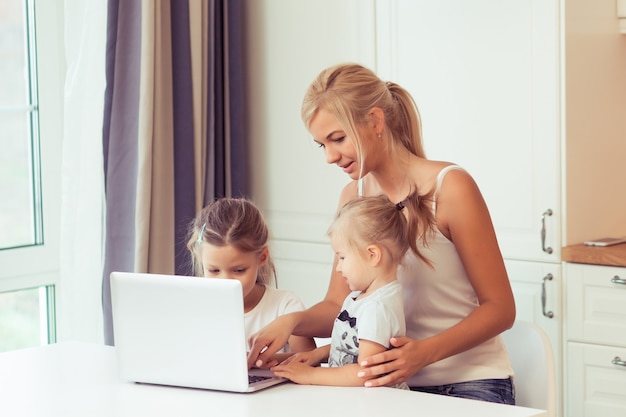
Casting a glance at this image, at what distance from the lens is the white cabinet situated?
8.48 ft

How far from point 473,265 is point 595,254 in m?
0.90

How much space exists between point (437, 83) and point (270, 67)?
0.63 meters

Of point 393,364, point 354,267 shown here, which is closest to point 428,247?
point 354,267

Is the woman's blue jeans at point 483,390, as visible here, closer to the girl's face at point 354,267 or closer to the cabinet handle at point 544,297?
the girl's face at point 354,267

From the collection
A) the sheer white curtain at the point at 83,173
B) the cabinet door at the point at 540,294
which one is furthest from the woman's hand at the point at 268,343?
the sheer white curtain at the point at 83,173

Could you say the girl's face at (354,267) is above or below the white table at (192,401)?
above

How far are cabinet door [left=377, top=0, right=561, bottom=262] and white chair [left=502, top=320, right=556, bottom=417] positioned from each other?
85 centimetres

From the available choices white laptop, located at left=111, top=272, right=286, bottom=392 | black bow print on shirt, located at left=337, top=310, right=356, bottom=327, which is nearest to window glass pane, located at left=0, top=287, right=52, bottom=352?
white laptop, located at left=111, top=272, right=286, bottom=392

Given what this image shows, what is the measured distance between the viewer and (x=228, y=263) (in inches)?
77.9

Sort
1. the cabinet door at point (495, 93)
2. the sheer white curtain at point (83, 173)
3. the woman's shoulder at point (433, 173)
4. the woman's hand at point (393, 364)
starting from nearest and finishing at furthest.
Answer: the woman's hand at point (393, 364) → the woman's shoulder at point (433, 173) → the cabinet door at point (495, 93) → the sheer white curtain at point (83, 173)

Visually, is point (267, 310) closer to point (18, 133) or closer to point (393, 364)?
point (393, 364)

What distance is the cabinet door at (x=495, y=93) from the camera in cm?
267

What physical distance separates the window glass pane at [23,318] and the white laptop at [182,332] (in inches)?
54.0

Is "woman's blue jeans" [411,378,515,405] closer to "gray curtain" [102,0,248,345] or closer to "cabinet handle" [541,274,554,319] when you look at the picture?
"cabinet handle" [541,274,554,319]
